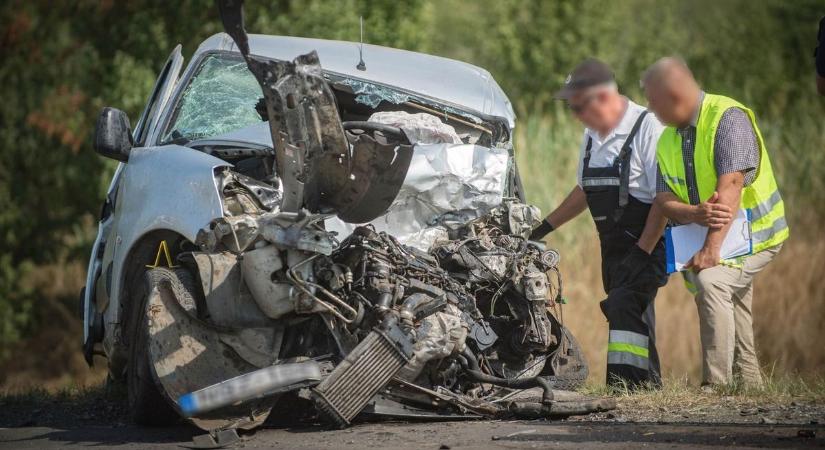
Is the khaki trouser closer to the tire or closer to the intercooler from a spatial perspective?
the intercooler

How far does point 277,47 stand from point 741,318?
11.3 feet

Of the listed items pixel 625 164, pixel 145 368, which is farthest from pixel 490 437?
pixel 625 164

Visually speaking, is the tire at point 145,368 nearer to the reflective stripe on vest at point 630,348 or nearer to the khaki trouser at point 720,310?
the reflective stripe on vest at point 630,348

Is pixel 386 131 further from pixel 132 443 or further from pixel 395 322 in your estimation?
pixel 132 443

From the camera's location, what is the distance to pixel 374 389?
5391 millimetres

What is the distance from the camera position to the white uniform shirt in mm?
7000

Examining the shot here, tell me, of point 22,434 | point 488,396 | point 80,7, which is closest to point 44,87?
point 80,7

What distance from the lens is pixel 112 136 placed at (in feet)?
23.1

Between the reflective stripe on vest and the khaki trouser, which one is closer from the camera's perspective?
the khaki trouser

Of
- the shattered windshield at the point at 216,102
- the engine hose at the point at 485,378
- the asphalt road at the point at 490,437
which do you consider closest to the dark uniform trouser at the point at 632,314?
the engine hose at the point at 485,378

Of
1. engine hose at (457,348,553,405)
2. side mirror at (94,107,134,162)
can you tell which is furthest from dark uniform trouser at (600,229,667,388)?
side mirror at (94,107,134,162)

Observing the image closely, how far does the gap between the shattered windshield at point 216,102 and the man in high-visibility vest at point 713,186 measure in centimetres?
248

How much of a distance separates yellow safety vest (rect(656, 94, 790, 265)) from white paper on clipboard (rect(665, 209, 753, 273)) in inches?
4.4

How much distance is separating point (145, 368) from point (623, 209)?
3039 millimetres
